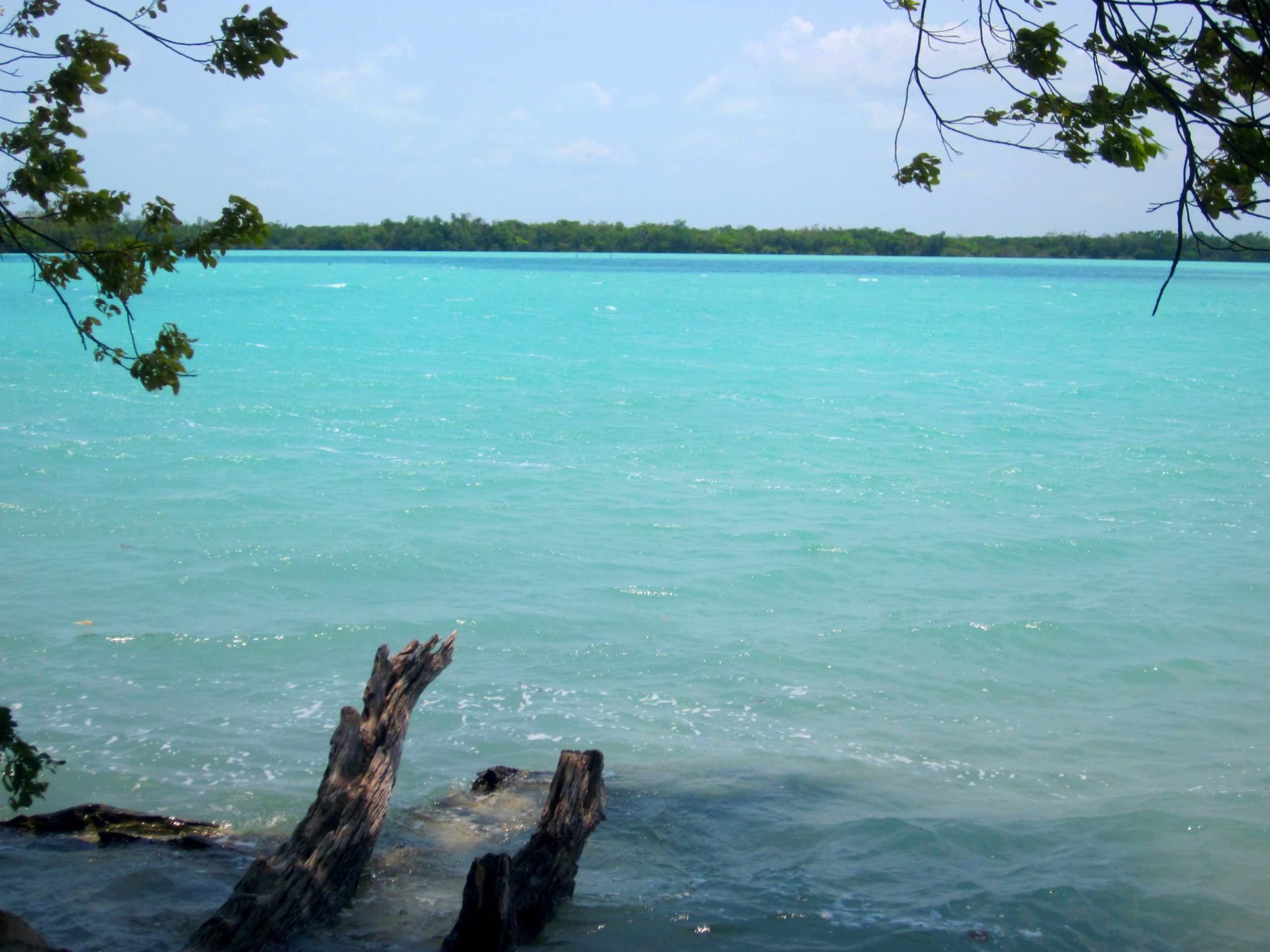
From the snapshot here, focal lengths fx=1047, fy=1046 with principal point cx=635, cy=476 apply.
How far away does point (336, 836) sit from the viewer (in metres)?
3.66

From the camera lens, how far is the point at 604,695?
6758 millimetres

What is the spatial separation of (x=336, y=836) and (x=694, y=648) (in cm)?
425

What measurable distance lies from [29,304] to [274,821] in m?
52.1

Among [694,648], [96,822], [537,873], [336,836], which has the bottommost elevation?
[694,648]

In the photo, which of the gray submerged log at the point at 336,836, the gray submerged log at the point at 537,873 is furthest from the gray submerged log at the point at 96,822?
the gray submerged log at the point at 537,873

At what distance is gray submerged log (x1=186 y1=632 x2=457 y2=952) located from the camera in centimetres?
328

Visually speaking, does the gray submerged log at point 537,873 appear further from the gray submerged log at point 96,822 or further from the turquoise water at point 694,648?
the gray submerged log at point 96,822

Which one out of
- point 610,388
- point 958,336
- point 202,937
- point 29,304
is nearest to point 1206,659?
point 202,937

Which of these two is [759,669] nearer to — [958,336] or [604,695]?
[604,695]

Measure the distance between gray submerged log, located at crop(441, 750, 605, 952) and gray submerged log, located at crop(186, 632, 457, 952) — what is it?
0.45m

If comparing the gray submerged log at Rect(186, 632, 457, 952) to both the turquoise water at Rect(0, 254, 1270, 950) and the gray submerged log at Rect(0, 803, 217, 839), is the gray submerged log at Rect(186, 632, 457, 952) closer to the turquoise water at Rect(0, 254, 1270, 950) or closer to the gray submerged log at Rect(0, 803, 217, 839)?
the turquoise water at Rect(0, 254, 1270, 950)

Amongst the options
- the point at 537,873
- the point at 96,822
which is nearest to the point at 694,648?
the point at 537,873

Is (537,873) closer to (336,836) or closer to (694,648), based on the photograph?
(336,836)

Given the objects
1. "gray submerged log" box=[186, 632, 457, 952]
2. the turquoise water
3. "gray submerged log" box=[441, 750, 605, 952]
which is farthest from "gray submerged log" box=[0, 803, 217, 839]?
"gray submerged log" box=[441, 750, 605, 952]
